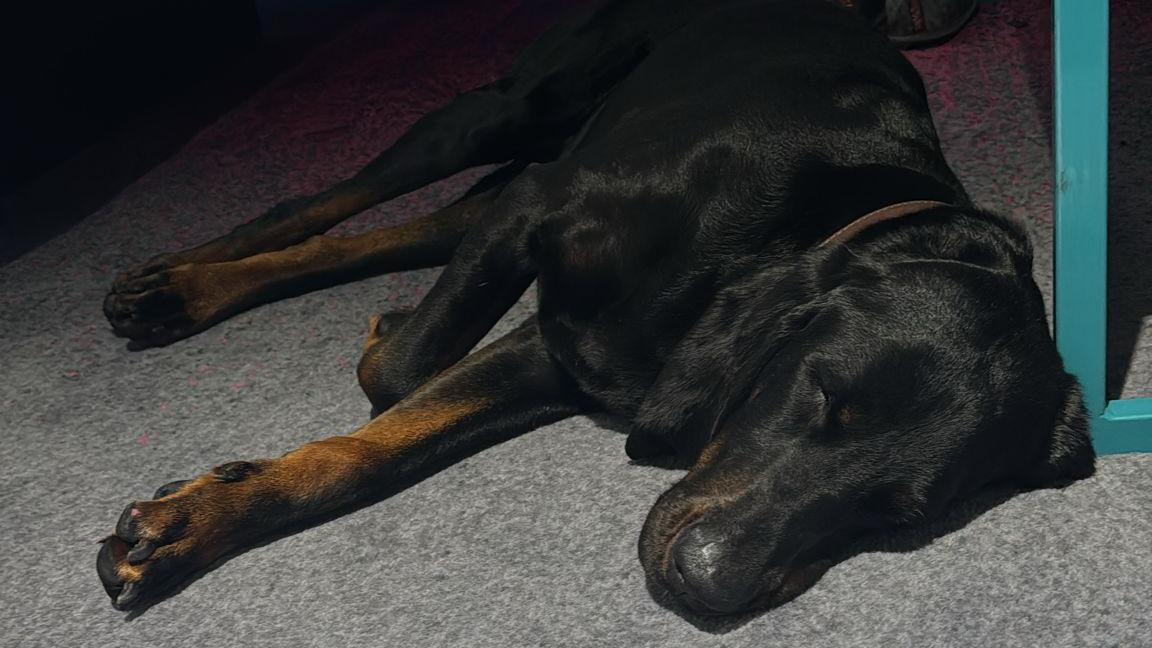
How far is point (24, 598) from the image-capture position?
6.18ft

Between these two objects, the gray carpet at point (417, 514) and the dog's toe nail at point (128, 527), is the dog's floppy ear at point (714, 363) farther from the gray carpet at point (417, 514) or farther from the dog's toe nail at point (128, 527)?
the dog's toe nail at point (128, 527)

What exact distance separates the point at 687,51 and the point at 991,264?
0.92 meters

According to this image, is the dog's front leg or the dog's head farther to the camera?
the dog's front leg

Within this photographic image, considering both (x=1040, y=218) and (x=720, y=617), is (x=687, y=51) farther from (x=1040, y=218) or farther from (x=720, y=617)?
(x=720, y=617)

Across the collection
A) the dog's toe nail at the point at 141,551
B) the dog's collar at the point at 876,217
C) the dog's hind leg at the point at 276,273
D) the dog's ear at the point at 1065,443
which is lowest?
the dog's ear at the point at 1065,443

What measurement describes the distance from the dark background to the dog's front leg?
5.10ft

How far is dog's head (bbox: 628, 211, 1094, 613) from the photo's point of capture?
1666mm

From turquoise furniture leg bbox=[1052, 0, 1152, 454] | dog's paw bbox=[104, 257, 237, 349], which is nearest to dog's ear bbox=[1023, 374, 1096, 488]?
turquoise furniture leg bbox=[1052, 0, 1152, 454]

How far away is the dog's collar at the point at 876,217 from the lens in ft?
6.35

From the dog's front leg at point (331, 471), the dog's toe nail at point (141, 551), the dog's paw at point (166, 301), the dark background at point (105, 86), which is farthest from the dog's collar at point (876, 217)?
the dark background at point (105, 86)

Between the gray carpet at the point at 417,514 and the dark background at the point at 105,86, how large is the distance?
0.27m

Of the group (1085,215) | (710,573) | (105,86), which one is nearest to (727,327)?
(710,573)

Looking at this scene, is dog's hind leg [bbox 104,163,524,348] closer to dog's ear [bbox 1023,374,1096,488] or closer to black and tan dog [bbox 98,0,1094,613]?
black and tan dog [bbox 98,0,1094,613]

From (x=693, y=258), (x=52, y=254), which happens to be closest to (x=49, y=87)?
(x=52, y=254)
